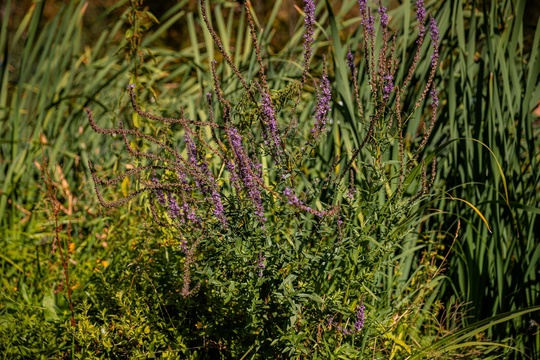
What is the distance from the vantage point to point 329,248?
214 cm

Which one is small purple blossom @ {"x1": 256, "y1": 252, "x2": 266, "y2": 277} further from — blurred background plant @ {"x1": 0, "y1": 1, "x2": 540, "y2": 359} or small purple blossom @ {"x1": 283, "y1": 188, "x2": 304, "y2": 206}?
small purple blossom @ {"x1": 283, "y1": 188, "x2": 304, "y2": 206}

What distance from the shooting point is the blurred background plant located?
85.4 inches

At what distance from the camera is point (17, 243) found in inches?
128

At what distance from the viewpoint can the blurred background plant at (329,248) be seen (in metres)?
2.17

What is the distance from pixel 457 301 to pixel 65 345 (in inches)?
60.1

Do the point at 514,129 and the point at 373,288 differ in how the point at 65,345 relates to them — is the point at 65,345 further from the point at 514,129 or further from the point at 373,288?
the point at 514,129

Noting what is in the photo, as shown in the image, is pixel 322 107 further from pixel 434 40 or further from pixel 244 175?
pixel 434 40

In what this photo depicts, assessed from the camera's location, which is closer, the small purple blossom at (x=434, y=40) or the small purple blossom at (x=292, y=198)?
the small purple blossom at (x=292, y=198)

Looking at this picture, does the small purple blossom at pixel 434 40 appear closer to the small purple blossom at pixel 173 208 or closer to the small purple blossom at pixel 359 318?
the small purple blossom at pixel 359 318

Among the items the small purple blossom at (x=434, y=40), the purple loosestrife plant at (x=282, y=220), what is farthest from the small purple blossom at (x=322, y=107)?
the small purple blossom at (x=434, y=40)

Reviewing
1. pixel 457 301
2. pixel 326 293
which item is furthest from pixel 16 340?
pixel 457 301

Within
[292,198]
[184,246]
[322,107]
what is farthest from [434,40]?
[184,246]

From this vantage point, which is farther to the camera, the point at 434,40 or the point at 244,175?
the point at 434,40

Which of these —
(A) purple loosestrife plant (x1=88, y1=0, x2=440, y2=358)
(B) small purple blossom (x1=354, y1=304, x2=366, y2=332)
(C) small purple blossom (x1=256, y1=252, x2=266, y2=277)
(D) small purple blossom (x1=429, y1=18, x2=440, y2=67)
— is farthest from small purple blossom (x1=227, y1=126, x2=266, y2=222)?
(D) small purple blossom (x1=429, y1=18, x2=440, y2=67)
